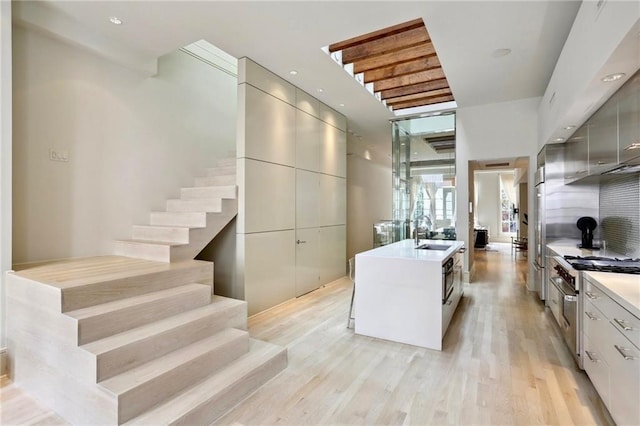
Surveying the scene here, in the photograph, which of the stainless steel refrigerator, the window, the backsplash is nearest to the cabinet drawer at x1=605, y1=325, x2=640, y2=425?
the backsplash

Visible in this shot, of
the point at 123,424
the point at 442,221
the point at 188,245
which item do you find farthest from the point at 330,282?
the point at 123,424

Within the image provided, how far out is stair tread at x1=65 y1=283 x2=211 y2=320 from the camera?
218 centimetres

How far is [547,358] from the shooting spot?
2893mm

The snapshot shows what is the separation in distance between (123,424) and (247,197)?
8.35 ft

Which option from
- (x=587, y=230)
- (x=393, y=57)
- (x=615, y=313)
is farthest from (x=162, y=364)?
(x=587, y=230)

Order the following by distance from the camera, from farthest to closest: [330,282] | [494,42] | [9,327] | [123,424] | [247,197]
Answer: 1. [330,282]
2. [247,197]
3. [494,42]
4. [9,327]
5. [123,424]

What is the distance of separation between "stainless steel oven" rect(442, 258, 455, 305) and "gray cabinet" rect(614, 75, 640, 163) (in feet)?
5.32

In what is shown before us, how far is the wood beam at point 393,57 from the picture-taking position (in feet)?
12.9

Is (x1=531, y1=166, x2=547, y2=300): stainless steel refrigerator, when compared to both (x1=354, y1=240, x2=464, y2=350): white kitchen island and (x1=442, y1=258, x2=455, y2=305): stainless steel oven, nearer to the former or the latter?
(x1=442, y1=258, x2=455, y2=305): stainless steel oven

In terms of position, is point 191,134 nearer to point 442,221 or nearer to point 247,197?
point 247,197

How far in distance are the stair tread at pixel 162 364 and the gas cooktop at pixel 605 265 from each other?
2.87 m

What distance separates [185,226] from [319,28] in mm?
2610

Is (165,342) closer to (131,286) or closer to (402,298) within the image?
(131,286)

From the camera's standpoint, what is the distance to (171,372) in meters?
2.11
